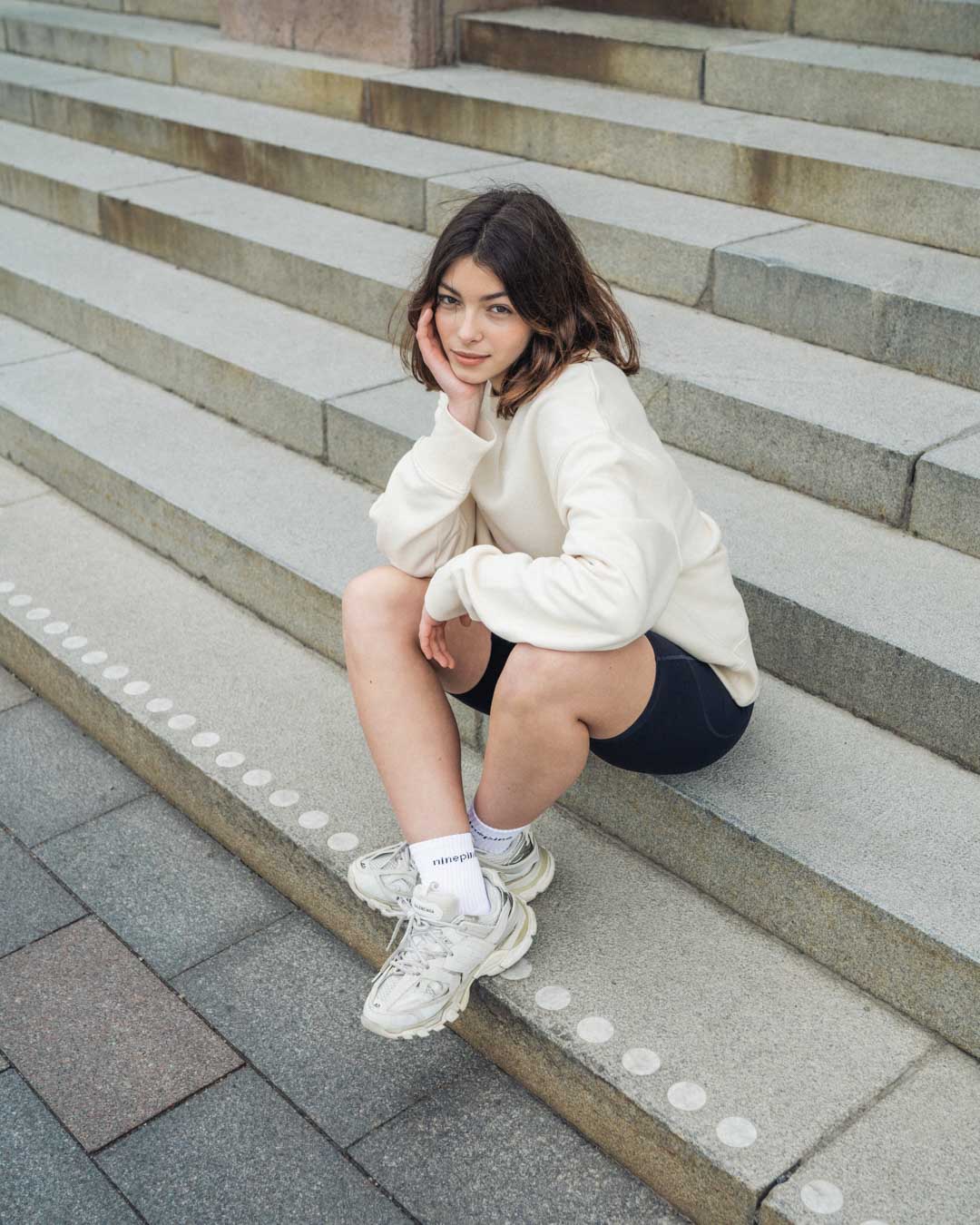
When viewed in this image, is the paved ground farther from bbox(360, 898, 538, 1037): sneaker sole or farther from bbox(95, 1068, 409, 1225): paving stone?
bbox(360, 898, 538, 1037): sneaker sole

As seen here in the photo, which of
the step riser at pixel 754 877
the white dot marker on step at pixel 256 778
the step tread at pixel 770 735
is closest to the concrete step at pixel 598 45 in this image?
the step tread at pixel 770 735

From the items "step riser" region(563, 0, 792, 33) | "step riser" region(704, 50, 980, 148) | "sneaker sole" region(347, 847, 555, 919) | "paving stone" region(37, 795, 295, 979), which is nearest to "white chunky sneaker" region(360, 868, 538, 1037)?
"sneaker sole" region(347, 847, 555, 919)

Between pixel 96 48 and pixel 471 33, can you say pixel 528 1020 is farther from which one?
pixel 96 48

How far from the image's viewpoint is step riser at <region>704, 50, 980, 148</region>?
3.95m

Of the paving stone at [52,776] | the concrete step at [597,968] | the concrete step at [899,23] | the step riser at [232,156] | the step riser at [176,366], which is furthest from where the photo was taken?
the step riser at [232,156]

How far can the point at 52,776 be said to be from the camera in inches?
120

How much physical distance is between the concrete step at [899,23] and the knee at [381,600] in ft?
10.1

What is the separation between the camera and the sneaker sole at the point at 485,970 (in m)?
2.10

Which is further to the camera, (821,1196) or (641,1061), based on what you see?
(641,1061)

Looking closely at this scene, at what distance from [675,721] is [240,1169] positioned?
95 centimetres

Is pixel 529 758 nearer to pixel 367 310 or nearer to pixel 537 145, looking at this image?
pixel 367 310

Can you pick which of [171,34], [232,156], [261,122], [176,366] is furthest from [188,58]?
[176,366]

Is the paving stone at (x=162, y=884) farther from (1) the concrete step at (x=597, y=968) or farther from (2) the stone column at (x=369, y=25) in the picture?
(2) the stone column at (x=369, y=25)

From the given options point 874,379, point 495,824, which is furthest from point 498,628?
point 874,379
